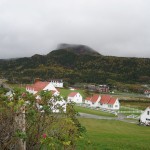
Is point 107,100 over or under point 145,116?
over

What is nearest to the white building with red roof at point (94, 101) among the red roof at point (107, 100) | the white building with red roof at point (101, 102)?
the white building with red roof at point (101, 102)

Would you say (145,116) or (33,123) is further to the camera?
(145,116)

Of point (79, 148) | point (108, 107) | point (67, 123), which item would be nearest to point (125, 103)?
point (108, 107)

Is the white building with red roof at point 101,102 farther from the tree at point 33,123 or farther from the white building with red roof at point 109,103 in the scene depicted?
the tree at point 33,123

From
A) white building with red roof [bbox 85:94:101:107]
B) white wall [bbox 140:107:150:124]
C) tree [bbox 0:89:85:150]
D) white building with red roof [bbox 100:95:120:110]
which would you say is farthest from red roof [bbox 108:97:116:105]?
tree [bbox 0:89:85:150]

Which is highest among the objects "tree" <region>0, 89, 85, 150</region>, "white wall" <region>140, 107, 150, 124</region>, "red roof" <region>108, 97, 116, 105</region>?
"tree" <region>0, 89, 85, 150</region>

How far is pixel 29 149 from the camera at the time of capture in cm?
905

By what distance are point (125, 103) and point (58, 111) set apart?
10220cm

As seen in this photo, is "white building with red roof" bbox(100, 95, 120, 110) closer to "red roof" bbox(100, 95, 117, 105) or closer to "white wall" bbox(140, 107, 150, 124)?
"red roof" bbox(100, 95, 117, 105)

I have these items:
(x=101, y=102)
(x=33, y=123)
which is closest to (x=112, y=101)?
(x=101, y=102)

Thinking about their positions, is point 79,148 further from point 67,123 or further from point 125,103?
point 125,103

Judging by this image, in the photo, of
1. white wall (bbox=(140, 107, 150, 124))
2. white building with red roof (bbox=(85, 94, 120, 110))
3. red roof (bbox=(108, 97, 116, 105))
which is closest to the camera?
white wall (bbox=(140, 107, 150, 124))

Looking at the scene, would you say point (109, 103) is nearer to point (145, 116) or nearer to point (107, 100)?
point (107, 100)

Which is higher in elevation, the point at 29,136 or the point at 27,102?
the point at 27,102
